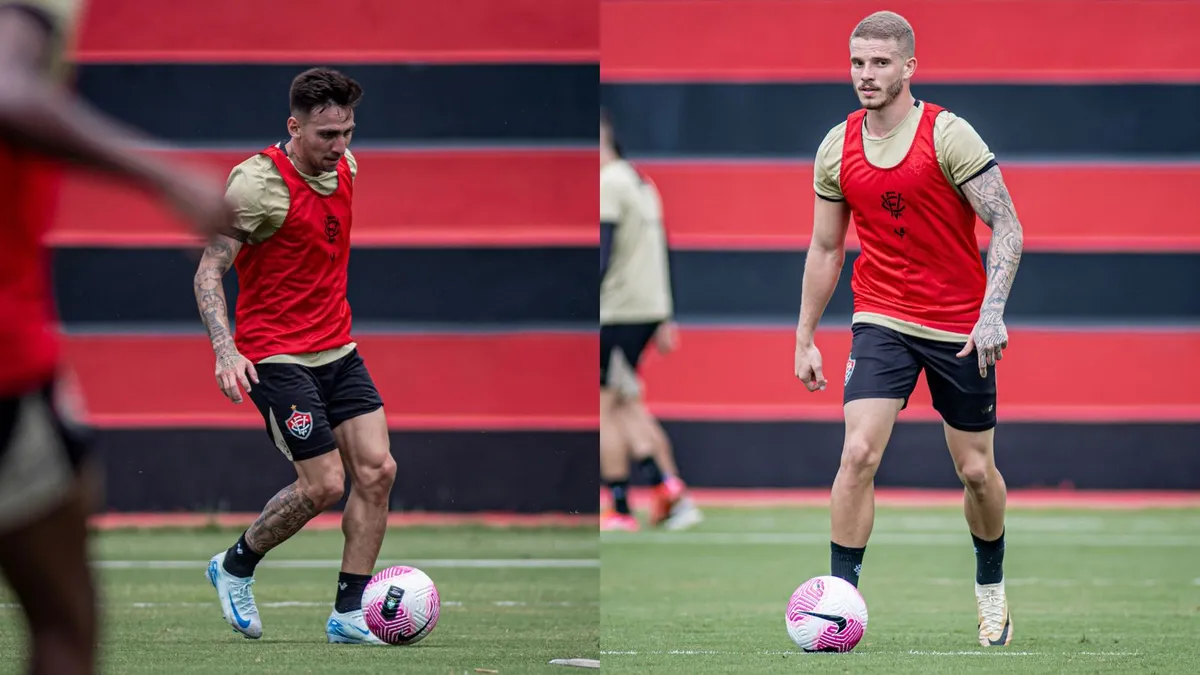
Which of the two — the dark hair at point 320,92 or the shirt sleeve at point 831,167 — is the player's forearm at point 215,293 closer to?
the dark hair at point 320,92

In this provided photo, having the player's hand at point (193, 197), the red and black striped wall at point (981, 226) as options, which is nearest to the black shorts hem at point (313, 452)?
the player's hand at point (193, 197)

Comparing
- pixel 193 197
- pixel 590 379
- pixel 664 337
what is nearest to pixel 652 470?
pixel 590 379

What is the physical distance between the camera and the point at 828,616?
5578 millimetres

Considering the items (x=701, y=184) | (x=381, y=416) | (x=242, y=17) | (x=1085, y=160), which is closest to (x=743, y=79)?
(x=701, y=184)

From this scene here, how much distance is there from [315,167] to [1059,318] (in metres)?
8.25

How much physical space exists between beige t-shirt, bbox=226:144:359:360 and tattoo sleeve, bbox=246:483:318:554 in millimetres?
457

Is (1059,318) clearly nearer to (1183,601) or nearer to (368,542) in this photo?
(1183,601)

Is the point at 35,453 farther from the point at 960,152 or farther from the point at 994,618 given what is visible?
the point at 994,618

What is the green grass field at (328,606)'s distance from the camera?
5.48 metres

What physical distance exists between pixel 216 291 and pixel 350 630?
1.23 m

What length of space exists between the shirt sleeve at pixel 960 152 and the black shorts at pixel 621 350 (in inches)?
203

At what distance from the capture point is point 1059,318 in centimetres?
1293

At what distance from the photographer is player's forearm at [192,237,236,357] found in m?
5.75

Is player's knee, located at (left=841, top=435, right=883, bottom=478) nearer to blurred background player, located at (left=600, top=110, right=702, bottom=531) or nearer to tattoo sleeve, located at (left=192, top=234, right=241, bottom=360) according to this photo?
tattoo sleeve, located at (left=192, top=234, right=241, bottom=360)
